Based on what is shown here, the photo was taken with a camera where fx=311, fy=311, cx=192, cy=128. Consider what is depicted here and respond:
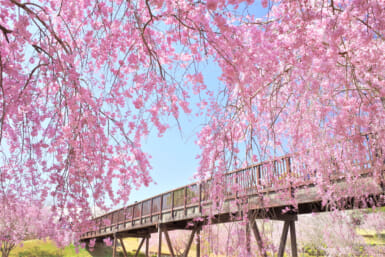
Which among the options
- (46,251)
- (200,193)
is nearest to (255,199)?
(200,193)

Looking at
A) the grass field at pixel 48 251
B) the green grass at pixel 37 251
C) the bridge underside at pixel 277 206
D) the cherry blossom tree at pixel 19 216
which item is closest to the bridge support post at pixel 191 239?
the bridge underside at pixel 277 206

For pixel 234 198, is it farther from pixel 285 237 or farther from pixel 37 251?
pixel 37 251

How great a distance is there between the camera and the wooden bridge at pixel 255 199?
16.3 feet

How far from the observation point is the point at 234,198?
297 inches

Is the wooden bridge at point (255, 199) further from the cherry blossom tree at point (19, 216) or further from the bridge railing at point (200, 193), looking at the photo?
the cherry blossom tree at point (19, 216)

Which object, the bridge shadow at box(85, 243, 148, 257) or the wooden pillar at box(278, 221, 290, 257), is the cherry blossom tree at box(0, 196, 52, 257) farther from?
the bridge shadow at box(85, 243, 148, 257)

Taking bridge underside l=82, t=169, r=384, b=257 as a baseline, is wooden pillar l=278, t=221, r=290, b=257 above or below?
below

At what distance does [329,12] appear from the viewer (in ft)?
15.4

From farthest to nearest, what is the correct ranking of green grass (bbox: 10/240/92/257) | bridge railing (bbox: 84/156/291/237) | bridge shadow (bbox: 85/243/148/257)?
1. bridge shadow (bbox: 85/243/148/257)
2. green grass (bbox: 10/240/92/257)
3. bridge railing (bbox: 84/156/291/237)

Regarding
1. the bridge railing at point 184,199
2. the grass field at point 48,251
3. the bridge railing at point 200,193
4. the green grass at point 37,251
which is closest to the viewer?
the bridge railing at point 200,193

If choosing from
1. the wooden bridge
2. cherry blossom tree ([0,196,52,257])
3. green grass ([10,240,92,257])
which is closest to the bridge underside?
the wooden bridge

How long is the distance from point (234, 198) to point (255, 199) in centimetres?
50

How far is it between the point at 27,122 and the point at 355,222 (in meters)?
7.12

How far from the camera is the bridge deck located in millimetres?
5223
